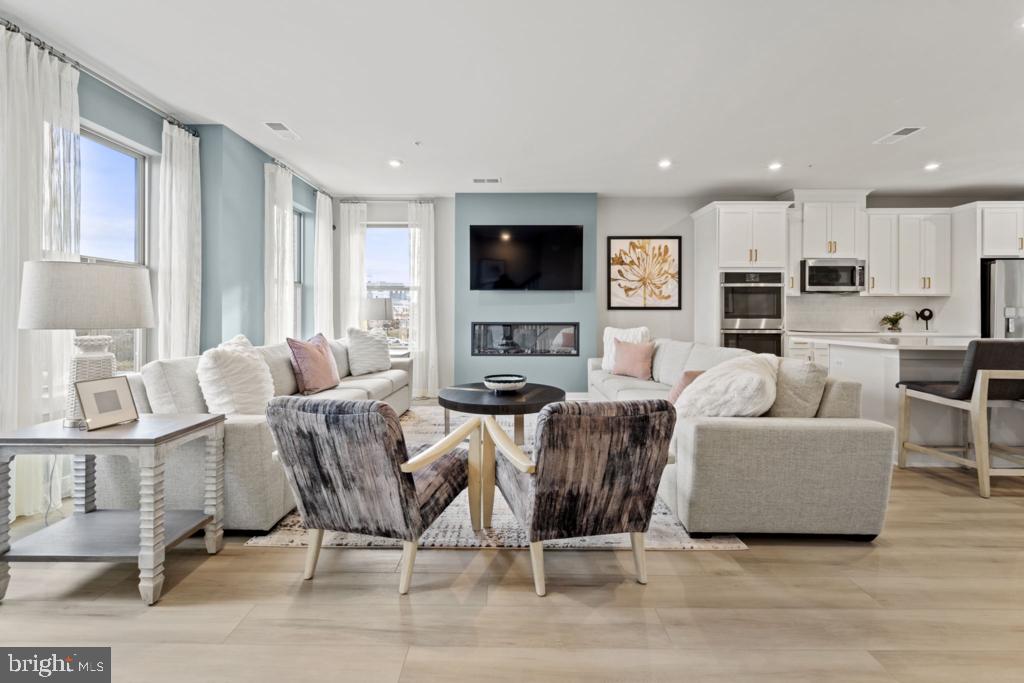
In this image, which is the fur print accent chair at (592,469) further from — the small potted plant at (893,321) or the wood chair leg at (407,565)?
the small potted plant at (893,321)

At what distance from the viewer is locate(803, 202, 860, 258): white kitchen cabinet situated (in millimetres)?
5871

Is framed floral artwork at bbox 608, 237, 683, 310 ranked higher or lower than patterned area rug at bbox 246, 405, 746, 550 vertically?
higher

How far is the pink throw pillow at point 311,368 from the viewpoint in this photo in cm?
398

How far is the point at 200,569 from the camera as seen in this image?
211cm

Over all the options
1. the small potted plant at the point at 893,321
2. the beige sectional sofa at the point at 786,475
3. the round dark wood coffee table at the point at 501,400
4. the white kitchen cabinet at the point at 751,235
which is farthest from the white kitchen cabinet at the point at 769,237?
the beige sectional sofa at the point at 786,475

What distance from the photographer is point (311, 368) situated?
4023 mm

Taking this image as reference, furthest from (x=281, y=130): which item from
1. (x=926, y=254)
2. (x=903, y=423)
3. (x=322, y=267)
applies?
(x=926, y=254)

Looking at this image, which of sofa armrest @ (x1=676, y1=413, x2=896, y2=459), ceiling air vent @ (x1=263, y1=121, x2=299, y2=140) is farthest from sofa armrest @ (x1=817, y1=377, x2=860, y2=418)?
ceiling air vent @ (x1=263, y1=121, x2=299, y2=140)

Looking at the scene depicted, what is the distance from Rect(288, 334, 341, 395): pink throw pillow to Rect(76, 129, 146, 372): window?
42.6 inches

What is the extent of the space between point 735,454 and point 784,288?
417 cm

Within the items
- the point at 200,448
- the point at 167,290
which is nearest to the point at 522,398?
the point at 200,448

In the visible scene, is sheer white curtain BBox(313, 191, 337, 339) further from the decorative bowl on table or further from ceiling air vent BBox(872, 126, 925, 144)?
ceiling air vent BBox(872, 126, 925, 144)

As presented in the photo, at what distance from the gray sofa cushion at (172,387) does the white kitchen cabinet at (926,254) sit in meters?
7.18

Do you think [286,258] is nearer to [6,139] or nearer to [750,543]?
[6,139]
